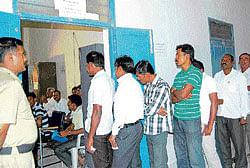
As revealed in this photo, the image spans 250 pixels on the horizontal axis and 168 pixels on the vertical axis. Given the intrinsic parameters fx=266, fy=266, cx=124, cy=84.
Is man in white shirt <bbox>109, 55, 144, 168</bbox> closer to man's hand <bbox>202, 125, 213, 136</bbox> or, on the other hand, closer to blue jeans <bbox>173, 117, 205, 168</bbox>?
blue jeans <bbox>173, 117, 205, 168</bbox>

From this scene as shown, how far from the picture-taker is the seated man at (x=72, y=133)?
3.81 metres

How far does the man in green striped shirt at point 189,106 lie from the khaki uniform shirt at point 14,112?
1.54 meters

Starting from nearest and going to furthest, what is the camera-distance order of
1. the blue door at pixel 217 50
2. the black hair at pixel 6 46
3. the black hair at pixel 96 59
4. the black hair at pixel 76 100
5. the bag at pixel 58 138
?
the black hair at pixel 6 46, the black hair at pixel 96 59, the bag at pixel 58 138, the black hair at pixel 76 100, the blue door at pixel 217 50

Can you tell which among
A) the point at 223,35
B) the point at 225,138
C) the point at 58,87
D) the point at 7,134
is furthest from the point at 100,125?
the point at 223,35

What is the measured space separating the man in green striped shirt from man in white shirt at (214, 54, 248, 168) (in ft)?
2.87

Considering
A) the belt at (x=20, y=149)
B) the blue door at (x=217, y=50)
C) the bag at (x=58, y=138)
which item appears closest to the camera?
the belt at (x=20, y=149)

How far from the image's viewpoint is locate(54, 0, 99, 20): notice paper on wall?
2.73 metres

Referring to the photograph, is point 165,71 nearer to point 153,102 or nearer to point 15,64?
point 153,102

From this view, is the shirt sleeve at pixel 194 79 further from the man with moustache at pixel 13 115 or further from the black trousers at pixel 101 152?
the man with moustache at pixel 13 115

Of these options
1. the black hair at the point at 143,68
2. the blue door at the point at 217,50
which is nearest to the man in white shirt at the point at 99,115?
the black hair at the point at 143,68

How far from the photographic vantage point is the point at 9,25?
2.25 meters

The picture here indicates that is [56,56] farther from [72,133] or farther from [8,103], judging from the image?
[8,103]

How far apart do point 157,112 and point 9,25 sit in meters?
1.65

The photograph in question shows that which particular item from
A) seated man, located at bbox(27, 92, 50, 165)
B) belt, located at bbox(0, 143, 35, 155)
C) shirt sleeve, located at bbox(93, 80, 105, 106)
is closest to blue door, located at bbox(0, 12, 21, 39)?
shirt sleeve, located at bbox(93, 80, 105, 106)
